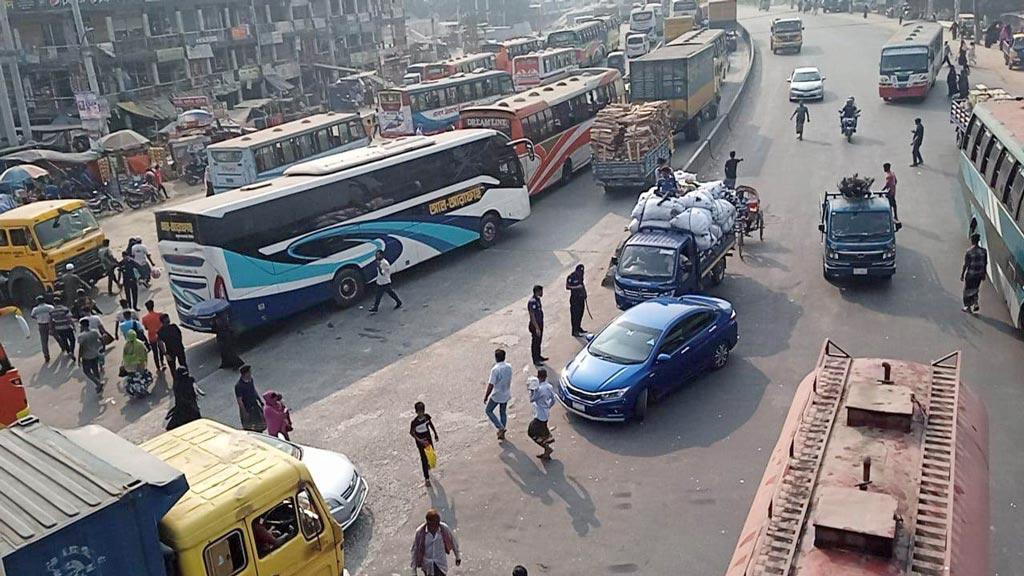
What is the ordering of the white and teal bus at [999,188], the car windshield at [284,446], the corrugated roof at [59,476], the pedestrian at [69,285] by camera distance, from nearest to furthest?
the corrugated roof at [59,476] < the car windshield at [284,446] < the white and teal bus at [999,188] < the pedestrian at [69,285]

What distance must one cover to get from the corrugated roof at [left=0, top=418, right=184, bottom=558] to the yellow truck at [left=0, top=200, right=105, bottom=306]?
577 inches

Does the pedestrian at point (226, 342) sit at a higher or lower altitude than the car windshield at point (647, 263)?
lower

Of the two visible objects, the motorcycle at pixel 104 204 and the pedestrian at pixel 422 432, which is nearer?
the pedestrian at pixel 422 432

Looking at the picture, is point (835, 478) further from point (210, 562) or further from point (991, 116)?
point (991, 116)

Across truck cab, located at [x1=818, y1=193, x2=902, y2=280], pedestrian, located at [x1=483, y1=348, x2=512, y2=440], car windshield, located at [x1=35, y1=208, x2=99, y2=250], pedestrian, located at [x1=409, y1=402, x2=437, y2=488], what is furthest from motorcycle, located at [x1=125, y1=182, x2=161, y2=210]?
truck cab, located at [x1=818, y1=193, x2=902, y2=280]

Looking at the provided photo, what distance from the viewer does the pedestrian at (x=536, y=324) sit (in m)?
15.4

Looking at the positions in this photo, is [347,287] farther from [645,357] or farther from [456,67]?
[456,67]

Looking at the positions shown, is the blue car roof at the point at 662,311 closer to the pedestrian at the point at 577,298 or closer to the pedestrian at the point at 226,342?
the pedestrian at the point at 577,298

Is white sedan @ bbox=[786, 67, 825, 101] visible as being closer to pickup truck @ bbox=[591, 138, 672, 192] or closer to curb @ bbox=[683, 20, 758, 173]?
curb @ bbox=[683, 20, 758, 173]

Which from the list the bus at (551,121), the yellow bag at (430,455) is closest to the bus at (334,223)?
the bus at (551,121)

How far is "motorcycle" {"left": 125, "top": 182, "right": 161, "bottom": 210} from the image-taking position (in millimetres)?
32188

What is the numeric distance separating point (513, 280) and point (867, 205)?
7.77 m

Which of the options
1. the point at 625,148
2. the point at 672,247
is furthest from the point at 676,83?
the point at 672,247

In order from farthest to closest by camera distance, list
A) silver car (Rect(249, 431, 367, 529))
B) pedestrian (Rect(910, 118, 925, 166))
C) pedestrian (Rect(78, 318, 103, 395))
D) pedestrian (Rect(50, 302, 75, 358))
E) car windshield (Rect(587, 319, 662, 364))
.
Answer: pedestrian (Rect(910, 118, 925, 166)) → pedestrian (Rect(50, 302, 75, 358)) → pedestrian (Rect(78, 318, 103, 395)) → car windshield (Rect(587, 319, 662, 364)) → silver car (Rect(249, 431, 367, 529))
